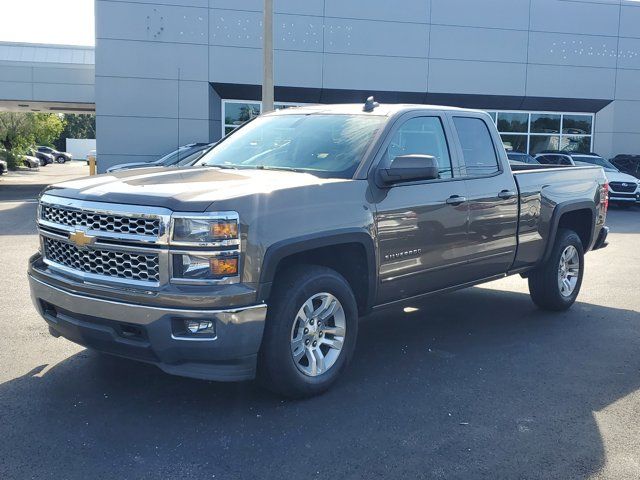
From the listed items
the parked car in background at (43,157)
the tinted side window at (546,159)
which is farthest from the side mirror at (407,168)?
the parked car in background at (43,157)

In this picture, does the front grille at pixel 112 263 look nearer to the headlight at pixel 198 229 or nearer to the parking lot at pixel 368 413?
the headlight at pixel 198 229

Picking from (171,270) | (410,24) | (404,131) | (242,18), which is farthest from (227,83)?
(171,270)

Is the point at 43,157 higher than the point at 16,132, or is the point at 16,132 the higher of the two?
the point at 16,132

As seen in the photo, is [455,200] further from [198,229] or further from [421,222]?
[198,229]

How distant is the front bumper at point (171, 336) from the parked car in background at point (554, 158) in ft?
61.1

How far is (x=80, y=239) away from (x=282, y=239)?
1267 mm

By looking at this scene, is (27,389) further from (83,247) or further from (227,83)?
(227,83)

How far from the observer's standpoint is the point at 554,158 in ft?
71.2

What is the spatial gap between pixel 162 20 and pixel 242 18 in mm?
2640

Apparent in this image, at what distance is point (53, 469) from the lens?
3584mm

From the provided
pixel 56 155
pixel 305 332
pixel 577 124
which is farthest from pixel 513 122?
pixel 56 155

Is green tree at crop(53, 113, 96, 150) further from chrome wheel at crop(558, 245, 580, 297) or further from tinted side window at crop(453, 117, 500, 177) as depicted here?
tinted side window at crop(453, 117, 500, 177)

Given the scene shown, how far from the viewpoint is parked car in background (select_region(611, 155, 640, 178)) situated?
955 inches

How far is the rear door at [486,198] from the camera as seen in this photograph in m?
5.86
